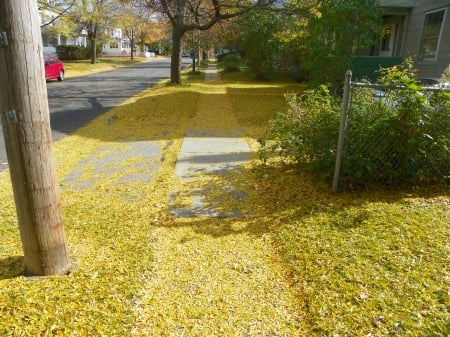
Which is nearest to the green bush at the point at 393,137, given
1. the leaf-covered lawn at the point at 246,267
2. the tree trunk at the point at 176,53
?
the leaf-covered lawn at the point at 246,267

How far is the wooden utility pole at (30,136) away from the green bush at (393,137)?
10.1 ft

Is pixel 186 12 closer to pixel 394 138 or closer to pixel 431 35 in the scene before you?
pixel 431 35

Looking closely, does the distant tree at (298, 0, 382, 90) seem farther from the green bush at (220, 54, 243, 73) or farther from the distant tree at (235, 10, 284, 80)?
the green bush at (220, 54, 243, 73)

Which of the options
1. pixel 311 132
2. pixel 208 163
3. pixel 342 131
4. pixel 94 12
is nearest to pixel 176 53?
pixel 208 163

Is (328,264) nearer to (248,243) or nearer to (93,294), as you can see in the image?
(248,243)

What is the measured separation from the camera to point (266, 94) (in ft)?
48.5

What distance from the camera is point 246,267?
2832 millimetres

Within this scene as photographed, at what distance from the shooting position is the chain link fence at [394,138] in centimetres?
393

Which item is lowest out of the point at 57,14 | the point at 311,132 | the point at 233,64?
the point at 311,132

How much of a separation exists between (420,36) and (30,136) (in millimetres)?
14273

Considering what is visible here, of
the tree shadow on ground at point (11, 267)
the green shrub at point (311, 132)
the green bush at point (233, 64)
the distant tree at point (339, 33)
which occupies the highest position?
the distant tree at point (339, 33)

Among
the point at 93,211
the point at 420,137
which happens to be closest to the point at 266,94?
the point at 420,137

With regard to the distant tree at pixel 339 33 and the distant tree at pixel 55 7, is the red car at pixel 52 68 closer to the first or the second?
the distant tree at pixel 55 7

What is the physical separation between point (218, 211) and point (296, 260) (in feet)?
3.83
